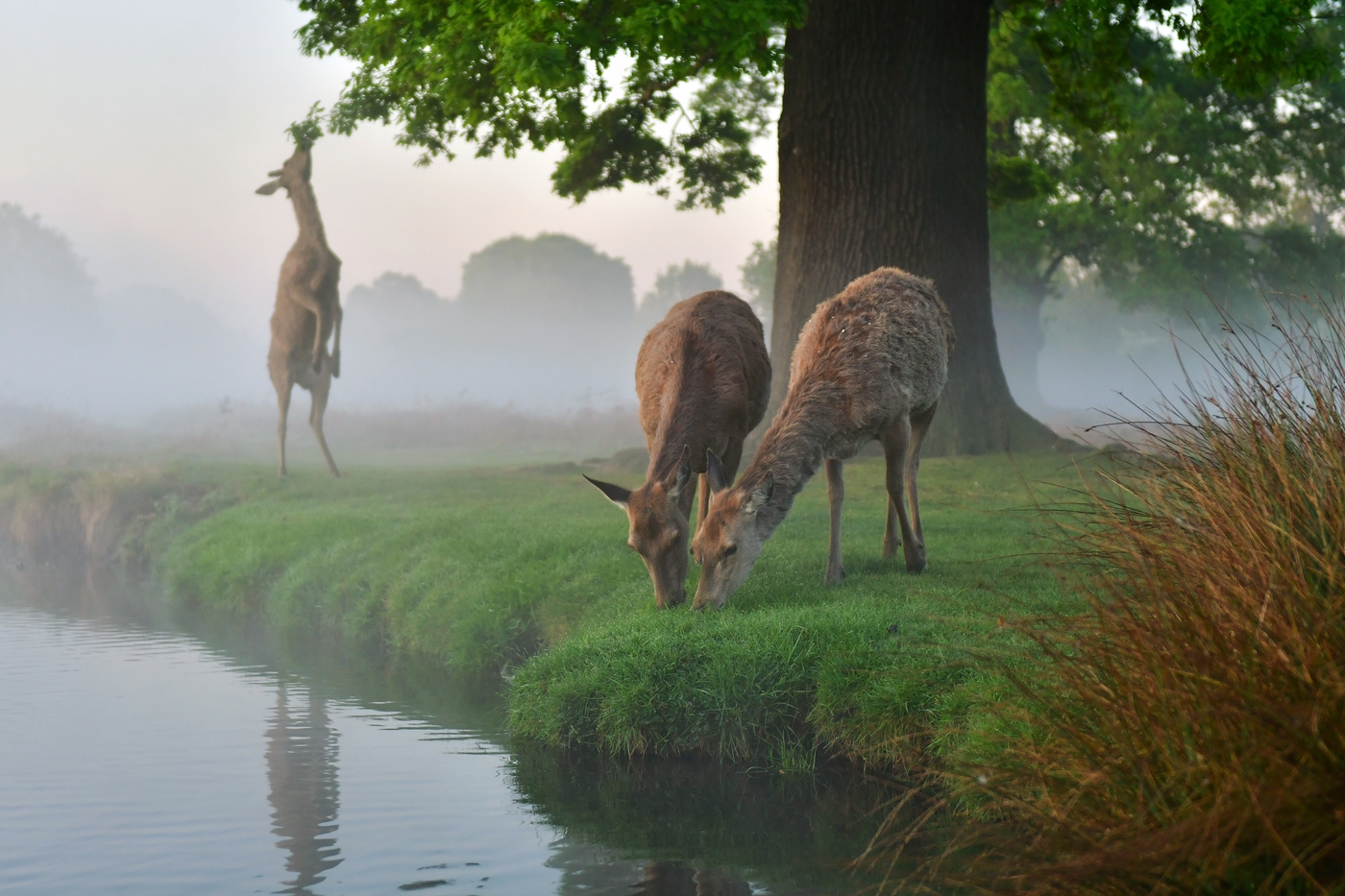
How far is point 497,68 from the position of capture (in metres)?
13.2

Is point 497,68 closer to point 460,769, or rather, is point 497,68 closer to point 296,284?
point 296,284

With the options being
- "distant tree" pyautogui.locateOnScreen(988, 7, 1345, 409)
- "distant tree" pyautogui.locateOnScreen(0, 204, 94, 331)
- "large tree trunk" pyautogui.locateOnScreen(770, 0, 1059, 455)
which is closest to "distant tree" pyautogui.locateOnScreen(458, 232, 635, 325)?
"distant tree" pyautogui.locateOnScreen(0, 204, 94, 331)

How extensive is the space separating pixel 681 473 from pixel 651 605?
0.93 m

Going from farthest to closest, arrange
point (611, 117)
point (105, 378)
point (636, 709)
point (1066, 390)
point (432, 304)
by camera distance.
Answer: point (432, 304) < point (1066, 390) < point (105, 378) < point (611, 117) < point (636, 709)

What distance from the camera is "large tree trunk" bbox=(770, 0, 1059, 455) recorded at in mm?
14312

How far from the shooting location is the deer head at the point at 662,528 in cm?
771

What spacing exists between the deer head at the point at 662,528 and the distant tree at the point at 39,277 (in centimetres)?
6657

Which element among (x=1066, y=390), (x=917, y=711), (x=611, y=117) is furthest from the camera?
(x=1066, y=390)

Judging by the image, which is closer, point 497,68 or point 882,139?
point 497,68

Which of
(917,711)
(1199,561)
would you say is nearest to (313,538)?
(917,711)

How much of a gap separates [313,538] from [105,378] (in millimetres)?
44279

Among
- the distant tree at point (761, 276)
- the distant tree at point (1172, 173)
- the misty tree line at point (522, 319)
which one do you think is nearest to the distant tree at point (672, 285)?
the misty tree line at point (522, 319)

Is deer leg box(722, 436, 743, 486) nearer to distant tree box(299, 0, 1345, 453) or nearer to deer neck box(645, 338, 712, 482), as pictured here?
deer neck box(645, 338, 712, 482)

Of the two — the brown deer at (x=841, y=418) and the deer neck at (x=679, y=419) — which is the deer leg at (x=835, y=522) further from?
the deer neck at (x=679, y=419)
